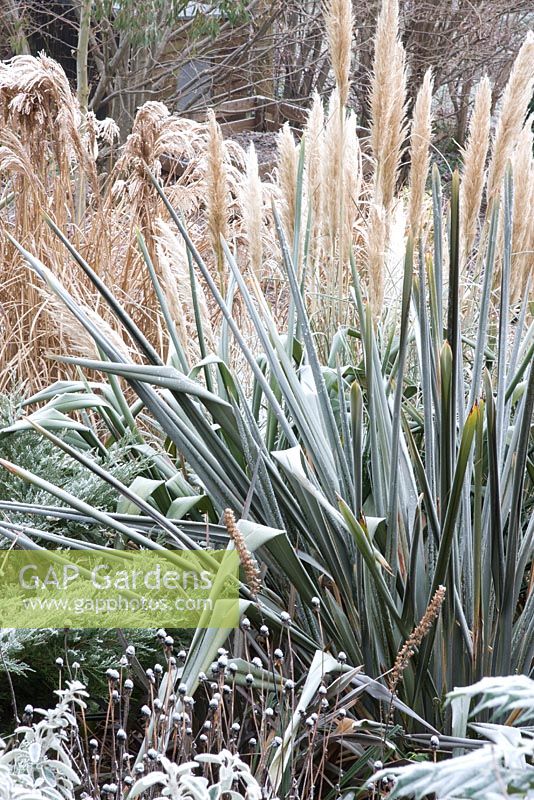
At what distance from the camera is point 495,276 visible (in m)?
2.74

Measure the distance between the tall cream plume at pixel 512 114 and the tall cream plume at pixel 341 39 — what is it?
1.23ft

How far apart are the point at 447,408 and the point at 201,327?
Answer: 73 centimetres

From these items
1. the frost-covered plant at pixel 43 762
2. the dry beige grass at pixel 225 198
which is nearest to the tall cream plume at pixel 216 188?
the dry beige grass at pixel 225 198

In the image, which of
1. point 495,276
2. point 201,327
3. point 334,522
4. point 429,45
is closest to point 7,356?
point 201,327

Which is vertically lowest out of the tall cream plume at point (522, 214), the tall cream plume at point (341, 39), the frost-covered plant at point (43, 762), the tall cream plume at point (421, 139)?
the frost-covered plant at point (43, 762)

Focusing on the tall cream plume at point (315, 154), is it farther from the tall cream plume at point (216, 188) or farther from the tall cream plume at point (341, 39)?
the tall cream plume at point (216, 188)

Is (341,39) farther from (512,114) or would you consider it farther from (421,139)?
(512,114)

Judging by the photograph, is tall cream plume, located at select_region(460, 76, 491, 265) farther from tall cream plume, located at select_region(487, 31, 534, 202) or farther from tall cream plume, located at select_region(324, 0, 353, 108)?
tall cream plume, located at select_region(324, 0, 353, 108)

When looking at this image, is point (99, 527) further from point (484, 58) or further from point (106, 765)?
point (484, 58)

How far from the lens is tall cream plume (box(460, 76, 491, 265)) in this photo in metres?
2.12

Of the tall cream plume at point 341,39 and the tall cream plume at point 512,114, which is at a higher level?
the tall cream plume at point 341,39

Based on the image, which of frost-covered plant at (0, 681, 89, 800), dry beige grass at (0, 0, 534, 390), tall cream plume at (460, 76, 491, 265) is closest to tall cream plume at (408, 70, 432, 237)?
dry beige grass at (0, 0, 534, 390)

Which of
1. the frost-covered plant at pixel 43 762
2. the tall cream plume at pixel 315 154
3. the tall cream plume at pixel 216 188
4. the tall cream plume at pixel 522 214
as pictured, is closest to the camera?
the frost-covered plant at pixel 43 762

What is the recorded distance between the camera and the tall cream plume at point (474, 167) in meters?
2.12
